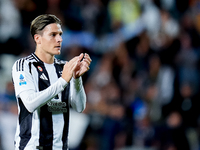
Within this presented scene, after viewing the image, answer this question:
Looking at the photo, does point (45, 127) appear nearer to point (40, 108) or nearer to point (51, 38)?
point (40, 108)

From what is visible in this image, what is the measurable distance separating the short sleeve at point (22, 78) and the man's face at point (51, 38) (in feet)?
0.84

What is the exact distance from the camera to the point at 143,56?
31.3 feet

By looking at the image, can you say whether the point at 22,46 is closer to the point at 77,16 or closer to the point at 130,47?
the point at 77,16

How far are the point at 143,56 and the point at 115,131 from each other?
227 centimetres

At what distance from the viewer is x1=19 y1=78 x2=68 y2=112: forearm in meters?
3.65

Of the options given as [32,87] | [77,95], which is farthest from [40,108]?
[77,95]

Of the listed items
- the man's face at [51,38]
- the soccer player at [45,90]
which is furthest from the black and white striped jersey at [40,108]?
the man's face at [51,38]

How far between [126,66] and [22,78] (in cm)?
573

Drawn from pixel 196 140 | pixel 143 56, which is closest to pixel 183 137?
pixel 196 140

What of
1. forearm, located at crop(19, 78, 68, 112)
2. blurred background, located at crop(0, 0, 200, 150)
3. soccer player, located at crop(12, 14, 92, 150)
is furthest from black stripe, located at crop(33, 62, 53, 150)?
blurred background, located at crop(0, 0, 200, 150)

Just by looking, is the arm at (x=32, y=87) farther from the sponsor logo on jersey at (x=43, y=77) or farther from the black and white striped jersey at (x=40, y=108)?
the sponsor logo on jersey at (x=43, y=77)

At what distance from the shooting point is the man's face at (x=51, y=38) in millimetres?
3982

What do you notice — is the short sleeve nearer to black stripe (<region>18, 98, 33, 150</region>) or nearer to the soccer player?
the soccer player

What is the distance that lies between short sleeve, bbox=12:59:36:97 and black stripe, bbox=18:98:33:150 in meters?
0.18
